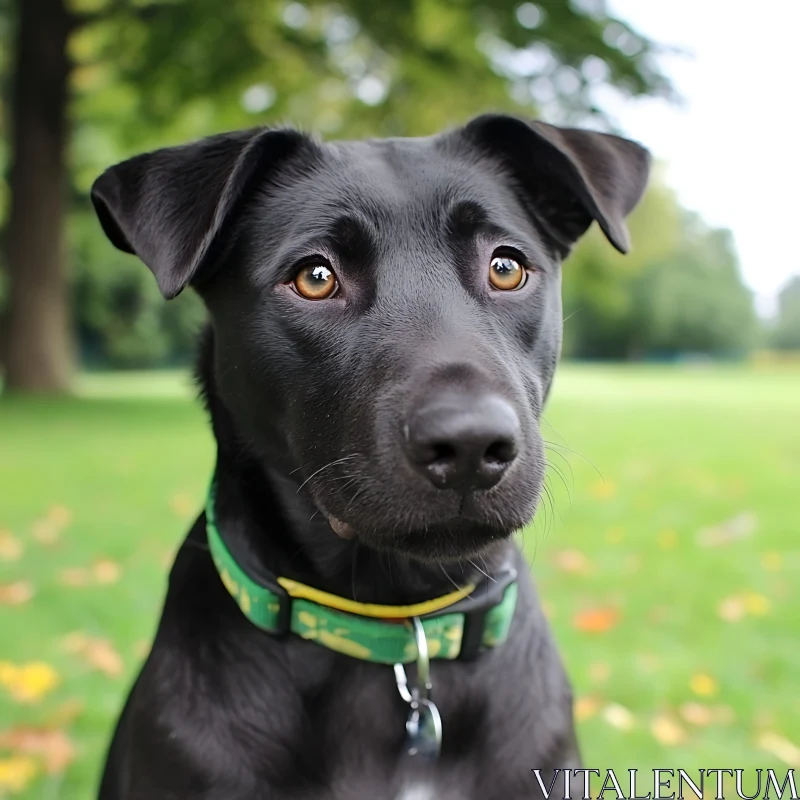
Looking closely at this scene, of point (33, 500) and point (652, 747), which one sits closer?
point (652, 747)

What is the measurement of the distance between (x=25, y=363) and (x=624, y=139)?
47.8 ft

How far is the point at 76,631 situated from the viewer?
4285 millimetres

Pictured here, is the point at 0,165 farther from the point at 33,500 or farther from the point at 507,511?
the point at 507,511

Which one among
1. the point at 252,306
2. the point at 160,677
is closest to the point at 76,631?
the point at 160,677

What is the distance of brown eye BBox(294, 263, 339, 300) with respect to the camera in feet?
6.63

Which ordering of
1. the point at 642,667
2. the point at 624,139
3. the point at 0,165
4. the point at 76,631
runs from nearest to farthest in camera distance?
the point at 624,139 → the point at 642,667 → the point at 76,631 → the point at 0,165

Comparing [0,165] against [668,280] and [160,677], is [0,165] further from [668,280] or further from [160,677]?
[668,280]

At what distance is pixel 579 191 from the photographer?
2.25m

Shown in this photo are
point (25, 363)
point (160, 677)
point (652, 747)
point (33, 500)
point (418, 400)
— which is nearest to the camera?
point (418, 400)

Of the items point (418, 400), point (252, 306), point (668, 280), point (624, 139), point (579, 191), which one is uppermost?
point (624, 139)

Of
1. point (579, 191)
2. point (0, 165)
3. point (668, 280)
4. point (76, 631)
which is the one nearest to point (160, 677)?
point (579, 191)

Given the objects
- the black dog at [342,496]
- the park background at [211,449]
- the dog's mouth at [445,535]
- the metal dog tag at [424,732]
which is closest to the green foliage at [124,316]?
the park background at [211,449]

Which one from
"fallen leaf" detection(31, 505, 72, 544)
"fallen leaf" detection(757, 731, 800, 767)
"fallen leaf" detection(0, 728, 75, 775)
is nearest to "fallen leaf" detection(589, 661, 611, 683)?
"fallen leaf" detection(757, 731, 800, 767)

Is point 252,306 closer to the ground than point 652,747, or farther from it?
farther from it
